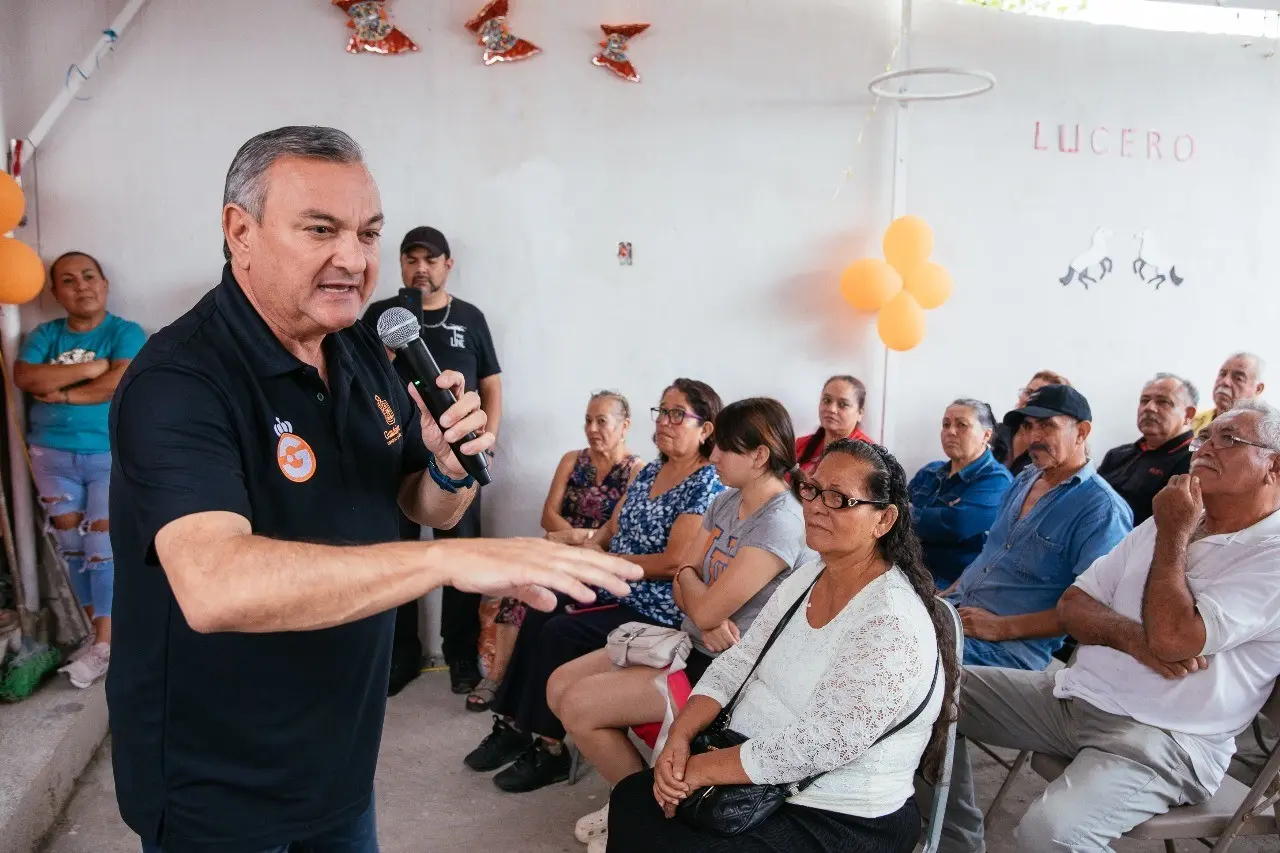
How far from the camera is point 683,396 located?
3.39 meters

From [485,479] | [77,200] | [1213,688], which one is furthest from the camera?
[77,200]

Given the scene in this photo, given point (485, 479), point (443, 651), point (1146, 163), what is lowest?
point (443, 651)

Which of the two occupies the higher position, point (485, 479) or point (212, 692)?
point (485, 479)

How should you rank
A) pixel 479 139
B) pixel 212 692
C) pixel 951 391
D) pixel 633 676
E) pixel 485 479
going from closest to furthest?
pixel 212 692 → pixel 485 479 → pixel 633 676 → pixel 479 139 → pixel 951 391

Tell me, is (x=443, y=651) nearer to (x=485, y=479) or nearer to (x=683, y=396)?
(x=683, y=396)

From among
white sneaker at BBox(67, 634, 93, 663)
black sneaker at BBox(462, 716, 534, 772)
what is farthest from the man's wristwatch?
white sneaker at BBox(67, 634, 93, 663)

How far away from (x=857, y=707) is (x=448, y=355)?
8.87ft

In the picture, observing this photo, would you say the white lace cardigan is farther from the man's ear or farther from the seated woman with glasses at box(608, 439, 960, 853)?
the man's ear

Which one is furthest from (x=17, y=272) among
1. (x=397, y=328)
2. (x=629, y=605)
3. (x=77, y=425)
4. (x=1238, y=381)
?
(x=1238, y=381)

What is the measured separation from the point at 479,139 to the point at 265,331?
3350mm

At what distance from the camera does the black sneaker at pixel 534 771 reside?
3162 mm

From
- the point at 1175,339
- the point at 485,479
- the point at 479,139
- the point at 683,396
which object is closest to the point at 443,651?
the point at 683,396

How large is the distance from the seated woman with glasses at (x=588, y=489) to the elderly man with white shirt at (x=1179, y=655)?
1.99 meters

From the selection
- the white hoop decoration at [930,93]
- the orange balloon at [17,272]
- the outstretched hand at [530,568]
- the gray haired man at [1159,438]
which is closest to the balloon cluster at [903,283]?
the white hoop decoration at [930,93]
